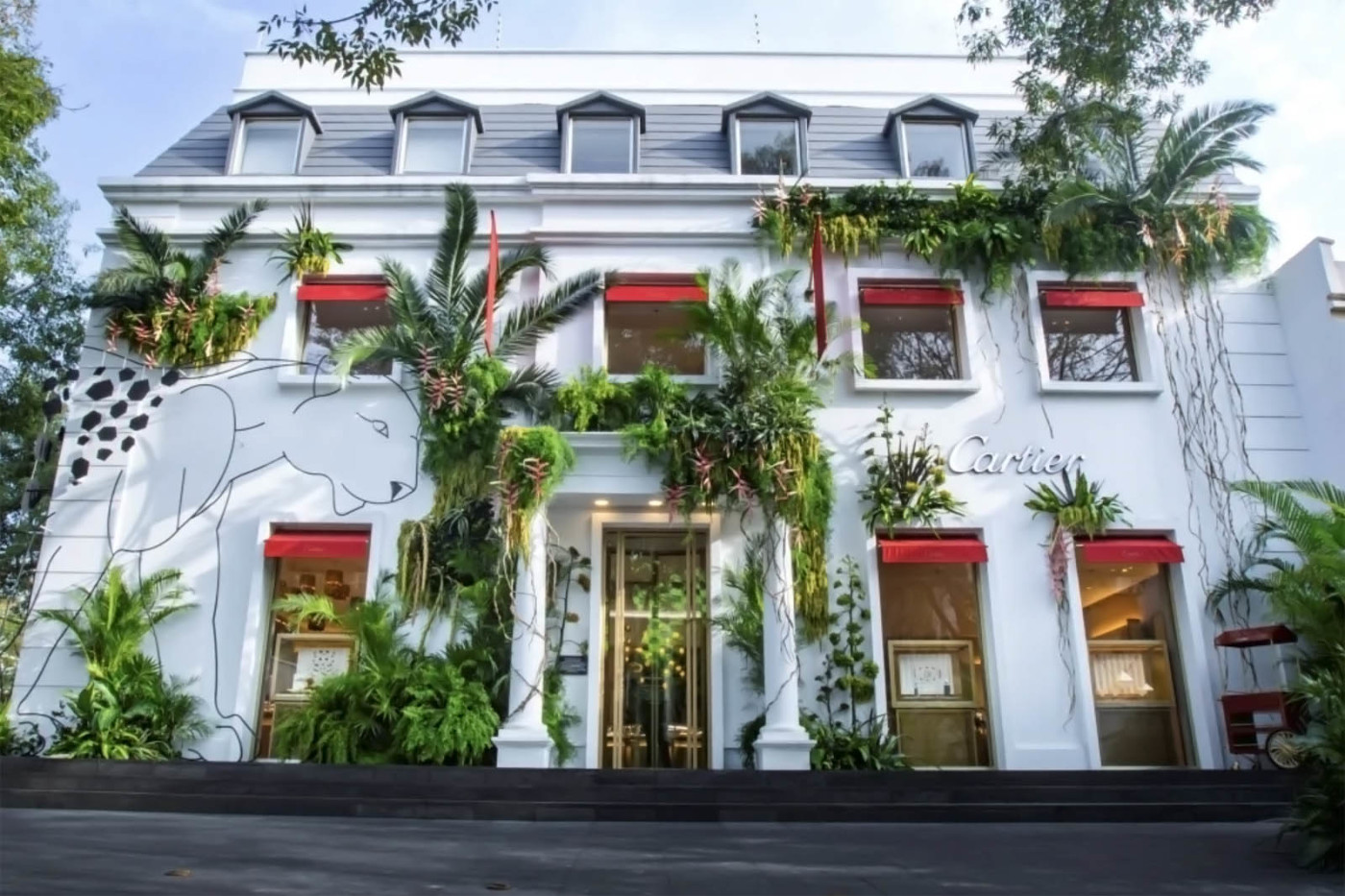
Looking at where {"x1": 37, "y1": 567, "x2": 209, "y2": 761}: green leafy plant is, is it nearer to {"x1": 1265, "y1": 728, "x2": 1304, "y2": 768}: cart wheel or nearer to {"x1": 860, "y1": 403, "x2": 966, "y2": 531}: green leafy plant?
{"x1": 860, "y1": 403, "x2": 966, "y2": 531}: green leafy plant

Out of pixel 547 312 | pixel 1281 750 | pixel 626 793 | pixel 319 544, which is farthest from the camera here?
pixel 547 312

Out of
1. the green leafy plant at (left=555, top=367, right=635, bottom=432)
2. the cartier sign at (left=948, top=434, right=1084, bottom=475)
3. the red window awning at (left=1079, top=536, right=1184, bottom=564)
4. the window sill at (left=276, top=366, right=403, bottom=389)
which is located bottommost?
the red window awning at (left=1079, top=536, right=1184, bottom=564)

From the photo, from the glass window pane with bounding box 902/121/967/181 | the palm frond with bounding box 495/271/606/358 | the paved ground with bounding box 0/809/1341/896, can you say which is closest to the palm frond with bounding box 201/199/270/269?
the palm frond with bounding box 495/271/606/358

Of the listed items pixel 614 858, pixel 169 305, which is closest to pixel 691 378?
pixel 169 305

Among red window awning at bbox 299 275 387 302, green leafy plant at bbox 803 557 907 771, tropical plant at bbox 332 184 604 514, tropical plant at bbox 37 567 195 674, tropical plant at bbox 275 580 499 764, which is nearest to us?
tropical plant at bbox 275 580 499 764

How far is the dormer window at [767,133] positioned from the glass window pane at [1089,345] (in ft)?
13.0

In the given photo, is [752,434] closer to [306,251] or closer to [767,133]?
[767,133]

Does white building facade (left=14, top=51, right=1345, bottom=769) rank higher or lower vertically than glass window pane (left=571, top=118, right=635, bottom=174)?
lower

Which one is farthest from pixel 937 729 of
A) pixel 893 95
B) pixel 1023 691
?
pixel 893 95

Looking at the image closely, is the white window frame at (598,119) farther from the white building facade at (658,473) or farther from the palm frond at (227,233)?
the palm frond at (227,233)

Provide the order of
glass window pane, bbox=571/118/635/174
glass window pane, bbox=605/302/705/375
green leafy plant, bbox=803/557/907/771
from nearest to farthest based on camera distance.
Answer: green leafy plant, bbox=803/557/907/771 < glass window pane, bbox=605/302/705/375 < glass window pane, bbox=571/118/635/174

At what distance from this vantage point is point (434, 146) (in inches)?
512

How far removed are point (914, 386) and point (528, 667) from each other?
5.56 m

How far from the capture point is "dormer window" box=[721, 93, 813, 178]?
42.1ft
